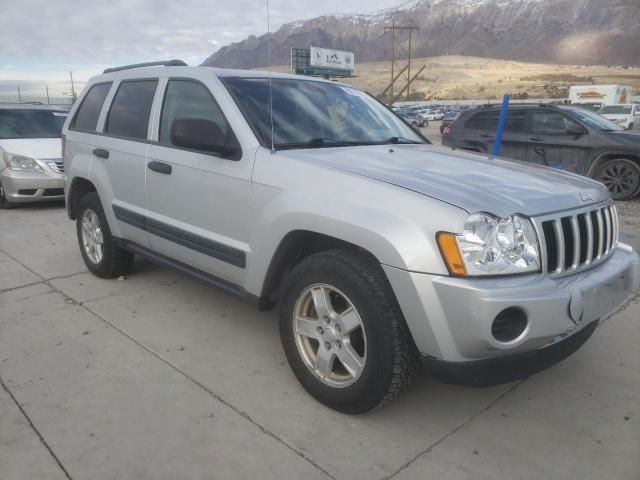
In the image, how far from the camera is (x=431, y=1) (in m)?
196

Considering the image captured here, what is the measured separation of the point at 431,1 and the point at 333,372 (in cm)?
21609

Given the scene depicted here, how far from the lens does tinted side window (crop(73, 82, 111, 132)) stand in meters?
4.54

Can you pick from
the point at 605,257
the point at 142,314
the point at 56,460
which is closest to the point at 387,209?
the point at 605,257

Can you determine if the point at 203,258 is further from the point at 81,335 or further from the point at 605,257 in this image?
the point at 605,257

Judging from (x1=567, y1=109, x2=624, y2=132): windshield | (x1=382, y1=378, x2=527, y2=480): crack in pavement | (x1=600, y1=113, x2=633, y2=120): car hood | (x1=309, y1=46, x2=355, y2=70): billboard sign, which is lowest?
(x1=382, y1=378, x2=527, y2=480): crack in pavement

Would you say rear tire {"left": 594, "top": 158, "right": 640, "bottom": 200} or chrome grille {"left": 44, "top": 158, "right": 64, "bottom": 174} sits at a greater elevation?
chrome grille {"left": 44, "top": 158, "right": 64, "bottom": 174}

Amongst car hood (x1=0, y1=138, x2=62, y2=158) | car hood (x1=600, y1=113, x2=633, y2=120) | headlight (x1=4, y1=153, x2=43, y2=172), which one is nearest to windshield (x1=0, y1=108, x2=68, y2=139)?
car hood (x1=0, y1=138, x2=62, y2=158)

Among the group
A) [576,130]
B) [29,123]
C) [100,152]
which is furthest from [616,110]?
[100,152]

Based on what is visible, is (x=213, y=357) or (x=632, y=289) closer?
(x=632, y=289)

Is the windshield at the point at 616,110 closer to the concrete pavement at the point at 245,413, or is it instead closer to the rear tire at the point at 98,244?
the concrete pavement at the point at 245,413

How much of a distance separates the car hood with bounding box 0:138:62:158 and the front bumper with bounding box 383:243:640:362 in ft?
24.6

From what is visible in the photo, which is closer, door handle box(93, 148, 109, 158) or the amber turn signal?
the amber turn signal

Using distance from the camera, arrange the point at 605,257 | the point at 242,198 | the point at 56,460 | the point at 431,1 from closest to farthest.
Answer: the point at 56,460 → the point at 605,257 → the point at 242,198 → the point at 431,1

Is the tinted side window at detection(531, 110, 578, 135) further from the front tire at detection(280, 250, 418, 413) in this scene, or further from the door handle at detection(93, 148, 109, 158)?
the front tire at detection(280, 250, 418, 413)
